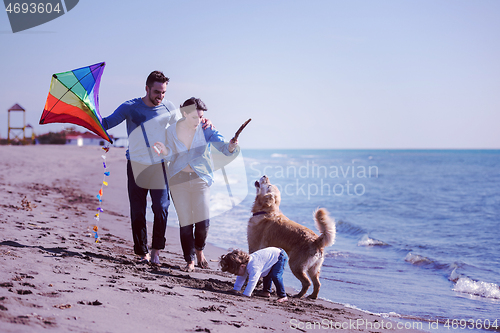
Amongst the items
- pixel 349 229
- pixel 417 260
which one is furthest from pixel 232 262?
pixel 349 229

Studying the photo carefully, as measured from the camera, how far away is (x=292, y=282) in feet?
18.3

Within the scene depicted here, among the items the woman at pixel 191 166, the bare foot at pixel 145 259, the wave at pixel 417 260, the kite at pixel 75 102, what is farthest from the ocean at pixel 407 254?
the kite at pixel 75 102

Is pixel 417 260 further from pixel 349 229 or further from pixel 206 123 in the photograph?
pixel 206 123

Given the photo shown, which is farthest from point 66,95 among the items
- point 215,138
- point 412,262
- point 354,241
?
point 354,241

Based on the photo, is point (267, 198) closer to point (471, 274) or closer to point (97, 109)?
point (97, 109)

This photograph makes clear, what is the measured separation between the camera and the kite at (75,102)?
4270mm

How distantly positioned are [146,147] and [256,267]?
1894 millimetres

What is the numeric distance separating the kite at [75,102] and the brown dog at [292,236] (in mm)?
2114

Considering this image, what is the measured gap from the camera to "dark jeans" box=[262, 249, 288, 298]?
14.1 feet

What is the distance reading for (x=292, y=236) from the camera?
15.6 feet

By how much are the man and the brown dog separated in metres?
1.24

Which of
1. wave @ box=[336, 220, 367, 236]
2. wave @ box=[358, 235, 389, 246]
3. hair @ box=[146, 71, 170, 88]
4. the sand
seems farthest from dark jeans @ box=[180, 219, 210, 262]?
wave @ box=[336, 220, 367, 236]

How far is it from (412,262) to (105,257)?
5728mm

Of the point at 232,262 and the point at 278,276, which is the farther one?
the point at 278,276
